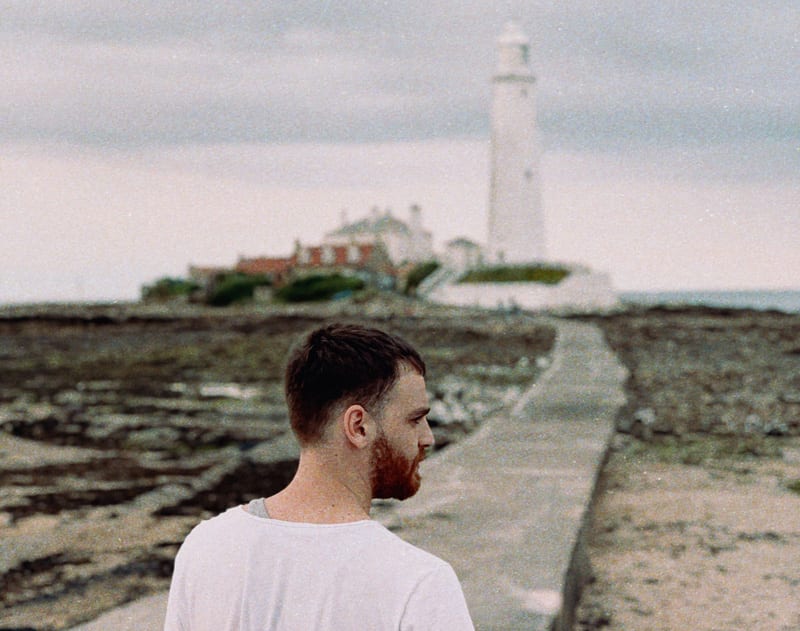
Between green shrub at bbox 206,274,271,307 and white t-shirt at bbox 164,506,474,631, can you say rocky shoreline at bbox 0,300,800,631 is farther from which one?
green shrub at bbox 206,274,271,307

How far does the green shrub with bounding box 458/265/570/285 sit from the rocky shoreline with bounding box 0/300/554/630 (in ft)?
65.4

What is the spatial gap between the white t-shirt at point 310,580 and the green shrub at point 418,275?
52.0 metres

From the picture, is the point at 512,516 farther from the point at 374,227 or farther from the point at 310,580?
the point at 374,227

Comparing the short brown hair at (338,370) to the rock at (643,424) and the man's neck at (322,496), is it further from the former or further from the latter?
the rock at (643,424)

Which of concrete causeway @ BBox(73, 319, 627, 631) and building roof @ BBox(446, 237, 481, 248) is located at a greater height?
building roof @ BBox(446, 237, 481, 248)

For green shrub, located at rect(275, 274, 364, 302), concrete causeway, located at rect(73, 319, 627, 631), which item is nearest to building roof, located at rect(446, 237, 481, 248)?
green shrub, located at rect(275, 274, 364, 302)

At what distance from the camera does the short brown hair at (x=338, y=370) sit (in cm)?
120

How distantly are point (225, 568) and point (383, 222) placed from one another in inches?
2674

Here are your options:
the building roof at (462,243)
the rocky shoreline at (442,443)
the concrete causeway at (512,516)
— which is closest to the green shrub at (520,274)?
the building roof at (462,243)

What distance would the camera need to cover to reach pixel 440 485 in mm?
5207

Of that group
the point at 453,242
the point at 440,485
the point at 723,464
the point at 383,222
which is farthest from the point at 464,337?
the point at 383,222

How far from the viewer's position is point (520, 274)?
46.2 metres

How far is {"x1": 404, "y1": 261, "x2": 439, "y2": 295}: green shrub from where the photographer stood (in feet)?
177

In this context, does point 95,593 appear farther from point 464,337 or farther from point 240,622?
point 464,337
